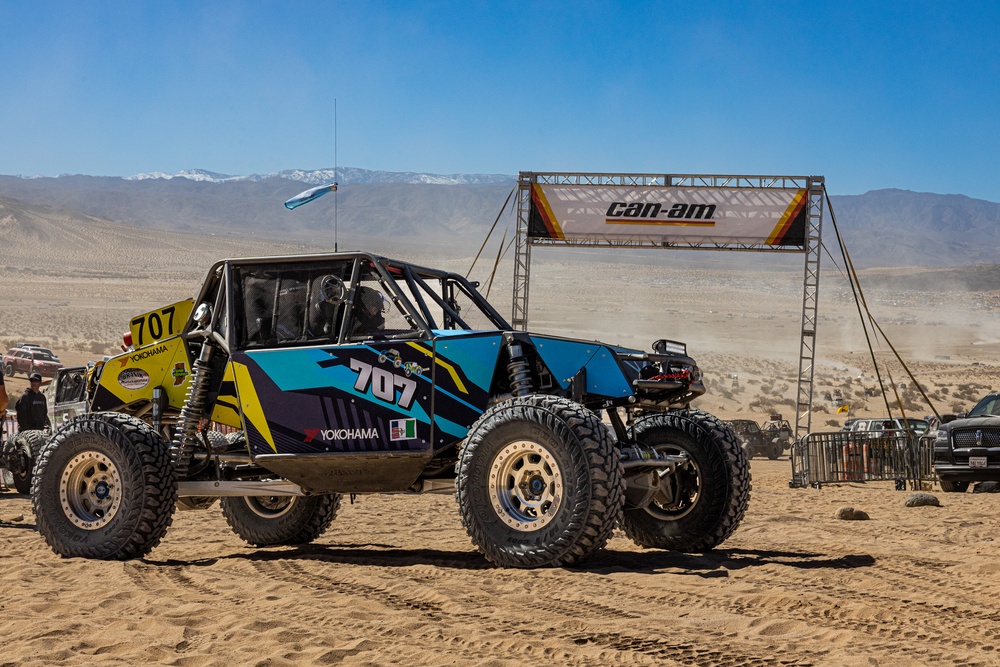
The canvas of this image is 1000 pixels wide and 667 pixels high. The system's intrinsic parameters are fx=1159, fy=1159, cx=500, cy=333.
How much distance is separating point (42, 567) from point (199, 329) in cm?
215

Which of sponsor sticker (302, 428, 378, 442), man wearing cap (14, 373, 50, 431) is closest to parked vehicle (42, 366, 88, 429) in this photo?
man wearing cap (14, 373, 50, 431)

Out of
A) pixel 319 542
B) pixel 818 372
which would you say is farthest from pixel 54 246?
pixel 319 542

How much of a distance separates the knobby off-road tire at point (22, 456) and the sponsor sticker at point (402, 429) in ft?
33.6

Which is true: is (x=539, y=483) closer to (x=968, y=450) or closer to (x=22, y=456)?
(x=22, y=456)

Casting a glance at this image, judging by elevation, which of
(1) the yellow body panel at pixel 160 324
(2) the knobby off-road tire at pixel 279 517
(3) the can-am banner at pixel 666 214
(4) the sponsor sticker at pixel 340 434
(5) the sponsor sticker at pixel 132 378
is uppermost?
(3) the can-am banner at pixel 666 214

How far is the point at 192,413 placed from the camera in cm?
911

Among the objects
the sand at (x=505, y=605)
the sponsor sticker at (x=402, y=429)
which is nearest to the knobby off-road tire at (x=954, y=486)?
the sand at (x=505, y=605)

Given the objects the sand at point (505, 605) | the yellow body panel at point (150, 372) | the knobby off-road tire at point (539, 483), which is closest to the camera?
the sand at point (505, 605)

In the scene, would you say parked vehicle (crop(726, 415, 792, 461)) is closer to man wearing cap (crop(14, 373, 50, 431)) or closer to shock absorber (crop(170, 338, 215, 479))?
man wearing cap (crop(14, 373, 50, 431))

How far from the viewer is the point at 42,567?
849 centimetres

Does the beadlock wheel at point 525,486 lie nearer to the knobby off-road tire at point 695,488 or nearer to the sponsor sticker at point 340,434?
the sponsor sticker at point 340,434

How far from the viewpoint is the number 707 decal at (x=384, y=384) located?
827 centimetres

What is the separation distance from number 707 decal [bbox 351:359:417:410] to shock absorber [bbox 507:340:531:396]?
0.71 meters

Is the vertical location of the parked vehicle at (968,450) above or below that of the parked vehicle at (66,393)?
below
